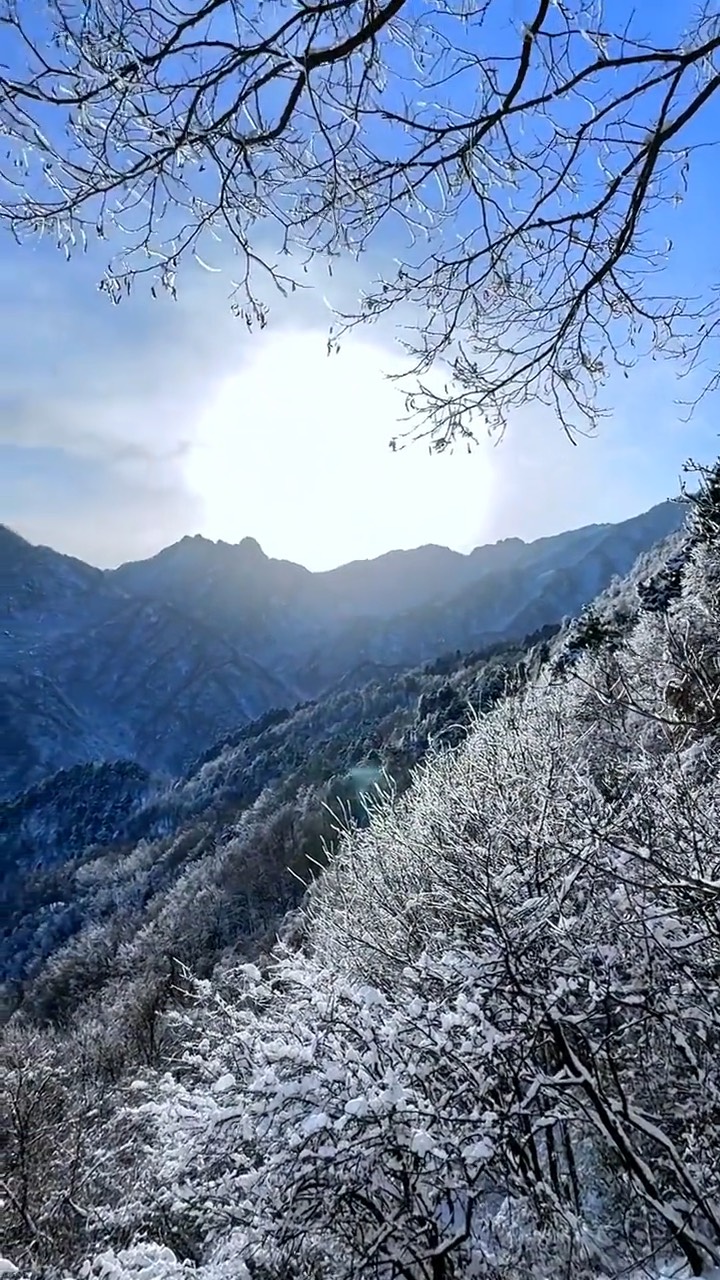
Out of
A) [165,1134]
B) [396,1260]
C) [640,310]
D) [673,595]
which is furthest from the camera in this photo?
[673,595]

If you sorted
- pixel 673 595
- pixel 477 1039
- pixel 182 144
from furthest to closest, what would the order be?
pixel 673 595 < pixel 477 1039 < pixel 182 144

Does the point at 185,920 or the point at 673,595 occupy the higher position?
the point at 673,595

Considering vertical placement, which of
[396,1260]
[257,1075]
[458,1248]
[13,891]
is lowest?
[13,891]

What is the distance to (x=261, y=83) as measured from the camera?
6.37 feet

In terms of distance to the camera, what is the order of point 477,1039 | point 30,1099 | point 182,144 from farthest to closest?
1. point 30,1099
2. point 477,1039
3. point 182,144

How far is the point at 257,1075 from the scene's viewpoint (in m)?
4.19

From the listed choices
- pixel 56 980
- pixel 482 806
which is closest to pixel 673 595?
pixel 482 806

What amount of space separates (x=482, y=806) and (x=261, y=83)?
312 inches

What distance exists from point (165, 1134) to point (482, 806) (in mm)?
5164

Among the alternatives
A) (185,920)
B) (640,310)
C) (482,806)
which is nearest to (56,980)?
(185,920)

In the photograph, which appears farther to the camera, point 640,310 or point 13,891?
point 13,891

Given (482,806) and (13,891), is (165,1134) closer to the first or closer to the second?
(482,806)

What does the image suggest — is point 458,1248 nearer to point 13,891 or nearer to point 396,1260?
point 396,1260

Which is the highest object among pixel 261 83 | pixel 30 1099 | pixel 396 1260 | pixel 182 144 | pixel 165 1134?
pixel 261 83
